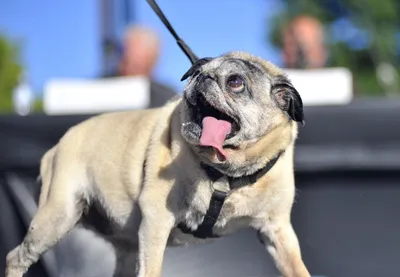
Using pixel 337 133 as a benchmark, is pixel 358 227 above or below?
below

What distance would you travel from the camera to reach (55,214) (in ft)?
9.18

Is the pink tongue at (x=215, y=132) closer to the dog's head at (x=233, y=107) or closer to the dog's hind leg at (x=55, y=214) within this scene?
the dog's head at (x=233, y=107)

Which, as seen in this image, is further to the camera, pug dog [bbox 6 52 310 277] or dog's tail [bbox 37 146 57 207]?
dog's tail [bbox 37 146 57 207]

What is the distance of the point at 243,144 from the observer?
2.44 metres

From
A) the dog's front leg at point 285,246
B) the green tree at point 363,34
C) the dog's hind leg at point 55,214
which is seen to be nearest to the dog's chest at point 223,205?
the dog's front leg at point 285,246

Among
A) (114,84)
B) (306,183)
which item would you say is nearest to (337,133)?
(306,183)

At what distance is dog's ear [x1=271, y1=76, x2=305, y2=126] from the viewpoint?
8.04 feet

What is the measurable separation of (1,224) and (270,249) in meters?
1.91

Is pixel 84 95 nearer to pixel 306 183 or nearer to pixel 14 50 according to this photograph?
pixel 306 183

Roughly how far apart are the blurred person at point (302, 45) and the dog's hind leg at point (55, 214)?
123 inches

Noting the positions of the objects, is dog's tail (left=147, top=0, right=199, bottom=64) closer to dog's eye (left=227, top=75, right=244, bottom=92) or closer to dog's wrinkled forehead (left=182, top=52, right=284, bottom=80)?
dog's wrinkled forehead (left=182, top=52, right=284, bottom=80)

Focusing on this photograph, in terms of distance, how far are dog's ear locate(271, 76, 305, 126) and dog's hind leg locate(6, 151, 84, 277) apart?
859mm

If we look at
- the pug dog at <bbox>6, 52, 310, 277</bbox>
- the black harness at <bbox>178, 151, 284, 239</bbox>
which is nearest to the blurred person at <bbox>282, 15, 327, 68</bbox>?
the pug dog at <bbox>6, 52, 310, 277</bbox>

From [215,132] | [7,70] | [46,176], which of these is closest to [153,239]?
[215,132]
